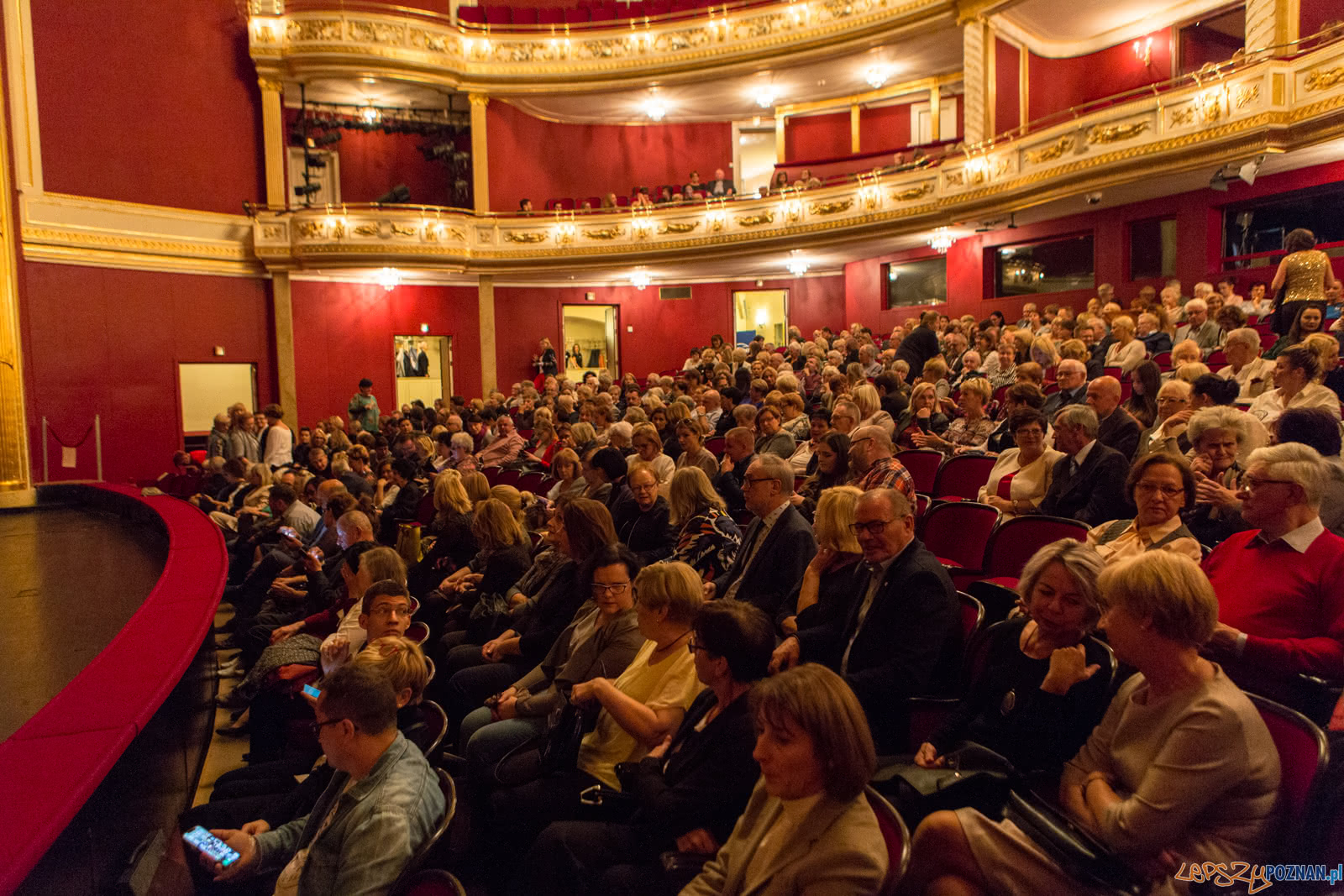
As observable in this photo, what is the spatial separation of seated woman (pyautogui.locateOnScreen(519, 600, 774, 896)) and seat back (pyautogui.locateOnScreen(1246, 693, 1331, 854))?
0.89m

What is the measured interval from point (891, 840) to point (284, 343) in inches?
507

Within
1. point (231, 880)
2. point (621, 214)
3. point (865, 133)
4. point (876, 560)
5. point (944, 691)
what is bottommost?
point (231, 880)

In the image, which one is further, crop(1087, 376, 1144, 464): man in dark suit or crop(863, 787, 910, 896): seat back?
crop(1087, 376, 1144, 464): man in dark suit

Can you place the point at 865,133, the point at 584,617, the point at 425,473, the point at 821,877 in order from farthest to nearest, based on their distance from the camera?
1. the point at 865,133
2. the point at 425,473
3. the point at 584,617
4. the point at 821,877

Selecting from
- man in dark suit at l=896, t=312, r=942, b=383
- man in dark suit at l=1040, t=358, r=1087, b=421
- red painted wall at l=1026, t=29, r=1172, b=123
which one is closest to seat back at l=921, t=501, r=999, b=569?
A: man in dark suit at l=1040, t=358, r=1087, b=421

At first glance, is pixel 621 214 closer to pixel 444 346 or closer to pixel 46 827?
pixel 444 346

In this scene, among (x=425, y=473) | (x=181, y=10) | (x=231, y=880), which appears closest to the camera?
(x=231, y=880)

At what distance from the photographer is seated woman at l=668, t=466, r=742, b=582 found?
3.19m

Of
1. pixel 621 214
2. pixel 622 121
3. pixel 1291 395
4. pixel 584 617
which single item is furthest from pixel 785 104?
pixel 584 617

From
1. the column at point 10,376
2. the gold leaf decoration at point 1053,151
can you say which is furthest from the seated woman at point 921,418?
the column at point 10,376

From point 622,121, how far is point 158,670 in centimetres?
1508

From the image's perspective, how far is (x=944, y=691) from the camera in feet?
Result: 7.22

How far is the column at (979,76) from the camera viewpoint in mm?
10836

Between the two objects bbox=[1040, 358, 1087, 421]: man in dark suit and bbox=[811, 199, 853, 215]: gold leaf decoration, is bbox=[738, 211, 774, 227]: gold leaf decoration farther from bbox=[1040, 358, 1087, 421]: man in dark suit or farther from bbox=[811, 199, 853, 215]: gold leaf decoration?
bbox=[1040, 358, 1087, 421]: man in dark suit
